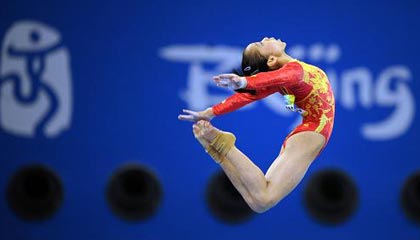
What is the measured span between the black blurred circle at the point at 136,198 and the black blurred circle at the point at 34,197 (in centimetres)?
32

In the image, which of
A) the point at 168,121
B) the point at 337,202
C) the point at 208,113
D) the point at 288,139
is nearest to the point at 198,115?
the point at 208,113

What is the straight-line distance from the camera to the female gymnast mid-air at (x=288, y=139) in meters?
4.24

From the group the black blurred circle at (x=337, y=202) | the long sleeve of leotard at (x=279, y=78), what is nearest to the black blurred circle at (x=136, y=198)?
the black blurred circle at (x=337, y=202)

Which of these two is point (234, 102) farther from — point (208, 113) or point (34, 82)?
point (34, 82)

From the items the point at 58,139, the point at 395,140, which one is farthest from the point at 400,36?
the point at 58,139

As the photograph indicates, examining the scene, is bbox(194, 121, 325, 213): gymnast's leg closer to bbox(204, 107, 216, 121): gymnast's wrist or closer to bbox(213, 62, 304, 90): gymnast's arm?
bbox(204, 107, 216, 121): gymnast's wrist

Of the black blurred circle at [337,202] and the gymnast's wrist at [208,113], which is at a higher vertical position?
the gymnast's wrist at [208,113]

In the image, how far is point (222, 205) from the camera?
222 inches

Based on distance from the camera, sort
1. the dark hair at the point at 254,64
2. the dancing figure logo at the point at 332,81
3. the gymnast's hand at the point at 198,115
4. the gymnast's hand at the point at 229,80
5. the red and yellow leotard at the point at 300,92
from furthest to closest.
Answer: the dancing figure logo at the point at 332,81 < the dark hair at the point at 254,64 < the gymnast's hand at the point at 198,115 < the red and yellow leotard at the point at 300,92 < the gymnast's hand at the point at 229,80

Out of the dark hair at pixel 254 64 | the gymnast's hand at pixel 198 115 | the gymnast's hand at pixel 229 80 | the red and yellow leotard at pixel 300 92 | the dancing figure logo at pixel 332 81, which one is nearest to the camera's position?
the gymnast's hand at pixel 229 80

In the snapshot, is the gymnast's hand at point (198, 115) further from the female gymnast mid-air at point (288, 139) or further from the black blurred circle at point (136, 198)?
the black blurred circle at point (136, 198)

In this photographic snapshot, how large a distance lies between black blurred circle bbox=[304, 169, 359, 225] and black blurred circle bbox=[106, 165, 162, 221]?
909 millimetres

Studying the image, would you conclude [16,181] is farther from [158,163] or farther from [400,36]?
[400,36]

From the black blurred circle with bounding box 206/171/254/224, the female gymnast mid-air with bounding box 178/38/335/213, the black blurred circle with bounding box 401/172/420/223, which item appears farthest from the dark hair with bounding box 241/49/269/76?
the black blurred circle with bounding box 401/172/420/223
